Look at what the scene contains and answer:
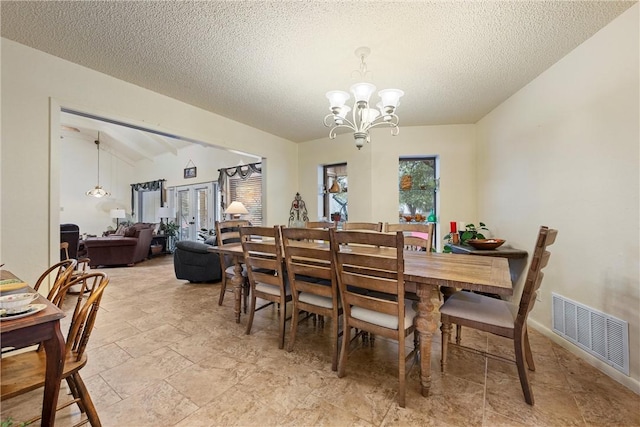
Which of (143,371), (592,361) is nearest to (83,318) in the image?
(143,371)

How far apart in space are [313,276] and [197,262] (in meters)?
2.93

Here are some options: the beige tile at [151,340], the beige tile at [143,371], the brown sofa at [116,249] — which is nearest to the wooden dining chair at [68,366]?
the beige tile at [143,371]

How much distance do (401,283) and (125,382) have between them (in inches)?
75.0

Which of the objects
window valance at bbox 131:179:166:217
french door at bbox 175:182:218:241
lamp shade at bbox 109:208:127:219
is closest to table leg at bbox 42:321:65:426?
french door at bbox 175:182:218:241

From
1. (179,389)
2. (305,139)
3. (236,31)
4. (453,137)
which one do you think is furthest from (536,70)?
(179,389)

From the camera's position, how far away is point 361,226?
9.71 feet

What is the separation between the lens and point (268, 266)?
221cm

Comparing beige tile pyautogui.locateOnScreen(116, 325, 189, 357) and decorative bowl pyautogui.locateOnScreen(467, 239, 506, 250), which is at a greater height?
decorative bowl pyautogui.locateOnScreen(467, 239, 506, 250)

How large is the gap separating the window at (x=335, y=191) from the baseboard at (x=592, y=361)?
2863 mm

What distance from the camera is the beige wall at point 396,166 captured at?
156 inches

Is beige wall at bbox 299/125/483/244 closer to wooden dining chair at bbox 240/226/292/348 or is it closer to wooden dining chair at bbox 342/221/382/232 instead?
wooden dining chair at bbox 342/221/382/232

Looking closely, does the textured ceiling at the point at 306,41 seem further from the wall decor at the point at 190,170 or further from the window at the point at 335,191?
the wall decor at the point at 190,170

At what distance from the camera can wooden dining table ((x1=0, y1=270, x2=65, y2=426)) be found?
3.09ft

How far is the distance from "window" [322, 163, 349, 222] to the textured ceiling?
193cm
